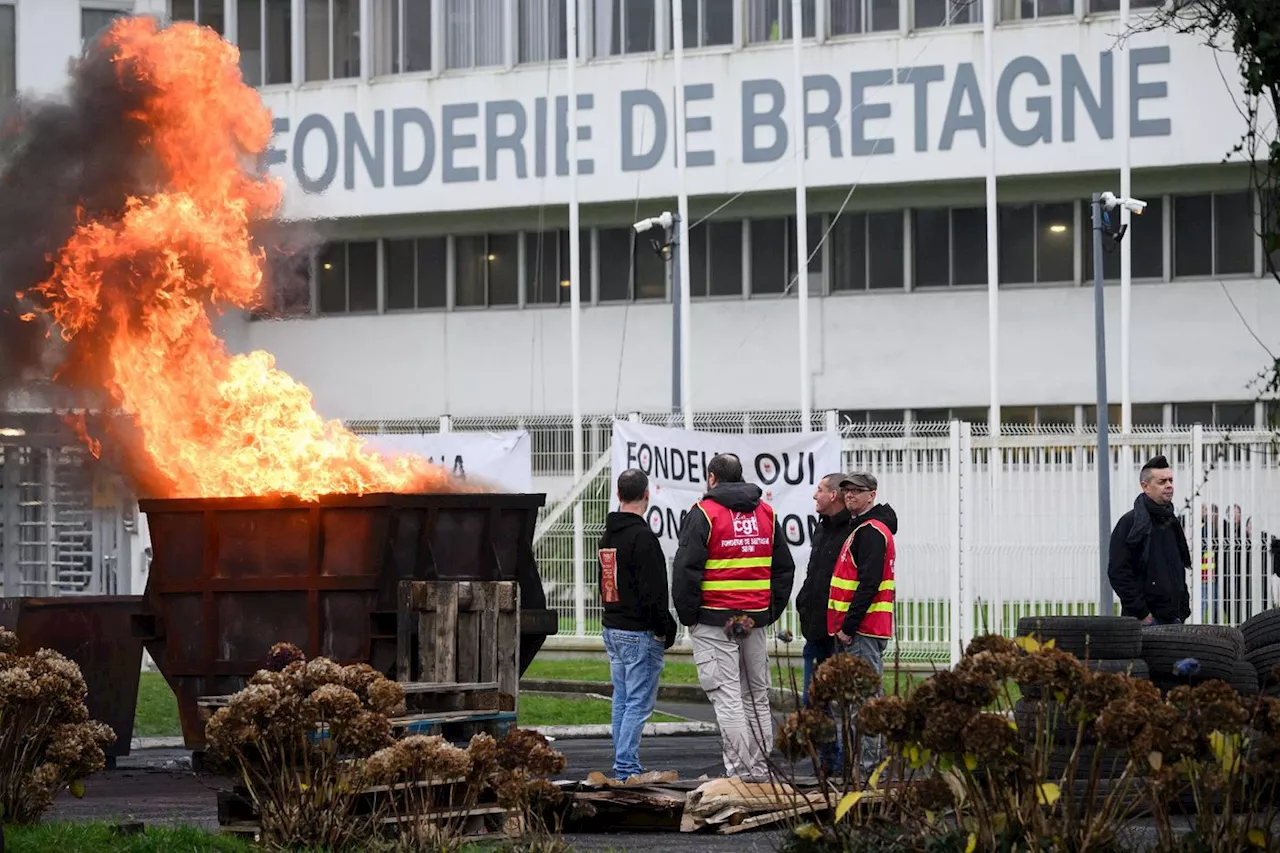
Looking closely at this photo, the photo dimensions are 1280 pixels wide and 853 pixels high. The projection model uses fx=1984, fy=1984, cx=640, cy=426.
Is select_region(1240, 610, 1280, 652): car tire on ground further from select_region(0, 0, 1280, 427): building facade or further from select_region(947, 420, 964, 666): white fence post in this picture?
select_region(0, 0, 1280, 427): building facade

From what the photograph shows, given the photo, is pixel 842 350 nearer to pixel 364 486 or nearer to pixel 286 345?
pixel 286 345

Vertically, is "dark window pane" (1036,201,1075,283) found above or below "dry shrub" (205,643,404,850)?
above

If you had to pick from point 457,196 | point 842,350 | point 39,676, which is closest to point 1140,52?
point 842,350

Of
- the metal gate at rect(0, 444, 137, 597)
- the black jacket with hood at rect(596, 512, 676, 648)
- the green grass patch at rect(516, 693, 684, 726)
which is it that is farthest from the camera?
the metal gate at rect(0, 444, 137, 597)

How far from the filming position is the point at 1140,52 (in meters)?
30.4

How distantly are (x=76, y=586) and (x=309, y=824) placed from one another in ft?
42.9

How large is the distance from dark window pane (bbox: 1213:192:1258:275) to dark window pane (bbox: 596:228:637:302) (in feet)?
33.0

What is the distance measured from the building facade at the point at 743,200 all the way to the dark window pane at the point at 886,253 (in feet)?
0.17

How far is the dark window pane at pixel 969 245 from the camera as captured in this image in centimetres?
3331

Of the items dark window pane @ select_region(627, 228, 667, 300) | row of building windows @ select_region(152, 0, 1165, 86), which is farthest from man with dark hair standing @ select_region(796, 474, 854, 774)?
dark window pane @ select_region(627, 228, 667, 300)

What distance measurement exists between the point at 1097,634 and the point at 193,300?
7.14m

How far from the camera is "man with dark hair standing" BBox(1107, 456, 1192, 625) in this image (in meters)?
13.6

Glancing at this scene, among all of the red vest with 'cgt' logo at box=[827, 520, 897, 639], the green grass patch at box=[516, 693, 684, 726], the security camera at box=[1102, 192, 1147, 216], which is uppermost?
the security camera at box=[1102, 192, 1147, 216]

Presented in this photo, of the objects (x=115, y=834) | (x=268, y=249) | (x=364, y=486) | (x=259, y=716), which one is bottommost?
(x=115, y=834)
